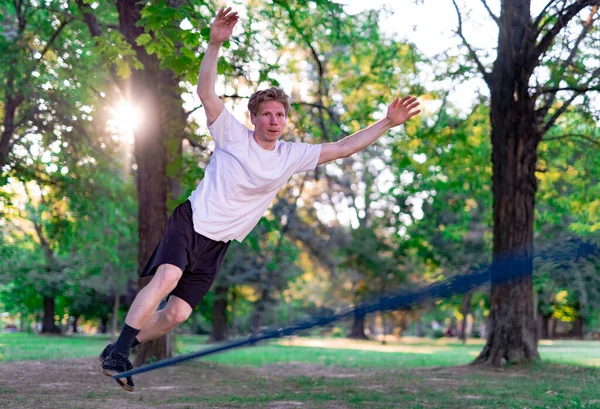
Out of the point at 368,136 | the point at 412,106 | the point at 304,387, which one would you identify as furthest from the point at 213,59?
the point at 304,387

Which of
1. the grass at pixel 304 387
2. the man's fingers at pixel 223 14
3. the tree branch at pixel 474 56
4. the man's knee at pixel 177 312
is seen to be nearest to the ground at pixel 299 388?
the grass at pixel 304 387

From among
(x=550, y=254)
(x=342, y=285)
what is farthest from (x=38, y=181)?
(x=342, y=285)

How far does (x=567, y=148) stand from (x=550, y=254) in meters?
13.6

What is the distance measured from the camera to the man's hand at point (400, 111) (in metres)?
6.29

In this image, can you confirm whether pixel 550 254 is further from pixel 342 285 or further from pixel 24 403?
pixel 342 285

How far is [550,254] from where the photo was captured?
18.4ft

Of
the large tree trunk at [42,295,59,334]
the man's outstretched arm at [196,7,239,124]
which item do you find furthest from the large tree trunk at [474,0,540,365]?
the large tree trunk at [42,295,59,334]

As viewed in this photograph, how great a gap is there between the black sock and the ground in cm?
352

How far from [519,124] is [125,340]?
11.2 meters

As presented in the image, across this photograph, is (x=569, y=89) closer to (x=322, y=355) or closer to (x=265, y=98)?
(x=265, y=98)

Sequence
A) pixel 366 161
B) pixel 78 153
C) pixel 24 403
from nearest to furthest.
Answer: pixel 24 403
pixel 78 153
pixel 366 161

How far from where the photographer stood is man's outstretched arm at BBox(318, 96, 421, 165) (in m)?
6.28

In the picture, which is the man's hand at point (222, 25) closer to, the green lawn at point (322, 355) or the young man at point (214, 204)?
the young man at point (214, 204)

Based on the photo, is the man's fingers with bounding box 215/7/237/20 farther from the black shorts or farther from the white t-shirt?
the black shorts
